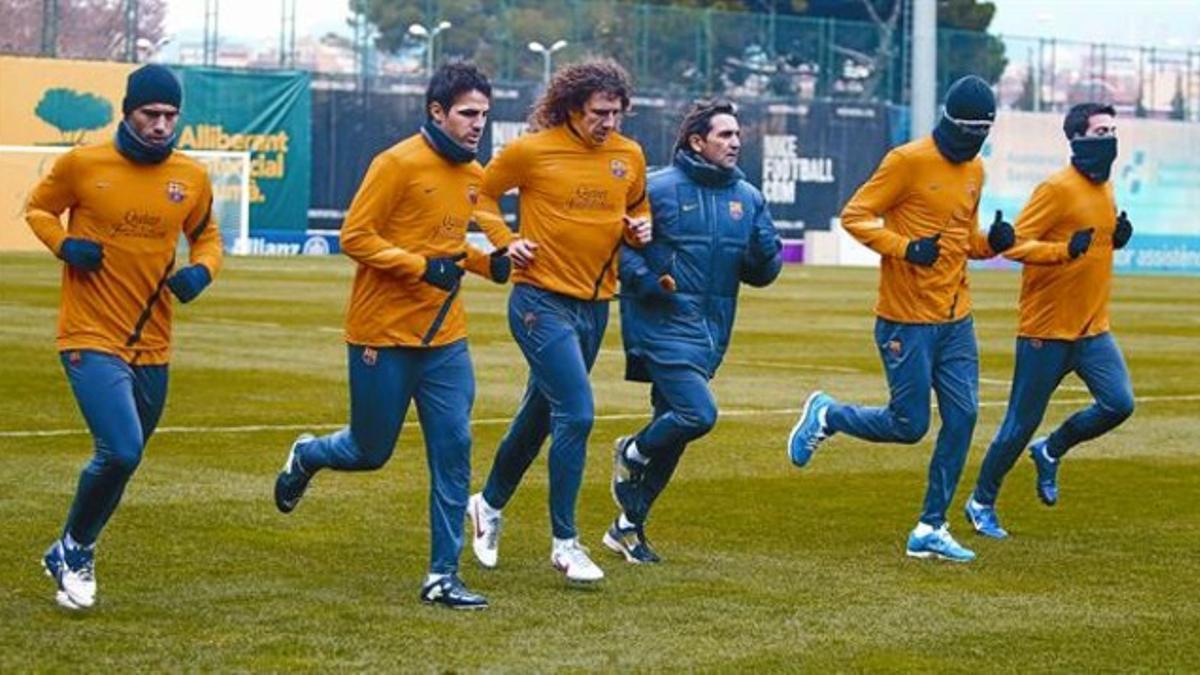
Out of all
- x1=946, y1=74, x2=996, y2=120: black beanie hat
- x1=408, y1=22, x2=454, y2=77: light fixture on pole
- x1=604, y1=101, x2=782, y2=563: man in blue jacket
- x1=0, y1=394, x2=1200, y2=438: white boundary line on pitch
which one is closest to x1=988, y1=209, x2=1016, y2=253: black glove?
x1=946, y1=74, x2=996, y2=120: black beanie hat

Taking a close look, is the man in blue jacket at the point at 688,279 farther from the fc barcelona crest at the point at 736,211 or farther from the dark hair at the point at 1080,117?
the dark hair at the point at 1080,117

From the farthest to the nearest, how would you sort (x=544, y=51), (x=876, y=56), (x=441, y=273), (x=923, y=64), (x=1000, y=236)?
(x=876, y=56) < (x=544, y=51) < (x=923, y=64) < (x=1000, y=236) < (x=441, y=273)

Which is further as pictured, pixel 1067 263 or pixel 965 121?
pixel 1067 263

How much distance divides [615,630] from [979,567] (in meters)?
2.79

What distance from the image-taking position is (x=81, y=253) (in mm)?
10688

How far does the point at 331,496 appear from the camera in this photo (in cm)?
1495

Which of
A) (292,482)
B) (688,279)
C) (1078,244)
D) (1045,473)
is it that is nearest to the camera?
(292,482)

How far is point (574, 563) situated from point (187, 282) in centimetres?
212

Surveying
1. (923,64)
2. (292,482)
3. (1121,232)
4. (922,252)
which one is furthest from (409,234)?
(923,64)

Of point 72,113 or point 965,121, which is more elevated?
point 965,121

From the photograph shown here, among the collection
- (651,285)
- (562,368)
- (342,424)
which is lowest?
(342,424)

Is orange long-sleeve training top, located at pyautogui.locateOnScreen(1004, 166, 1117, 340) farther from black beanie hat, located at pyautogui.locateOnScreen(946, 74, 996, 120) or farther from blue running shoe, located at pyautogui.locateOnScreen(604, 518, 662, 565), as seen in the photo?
blue running shoe, located at pyautogui.locateOnScreen(604, 518, 662, 565)

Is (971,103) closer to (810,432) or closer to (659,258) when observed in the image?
(659,258)

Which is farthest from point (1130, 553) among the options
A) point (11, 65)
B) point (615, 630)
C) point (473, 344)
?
point (11, 65)
